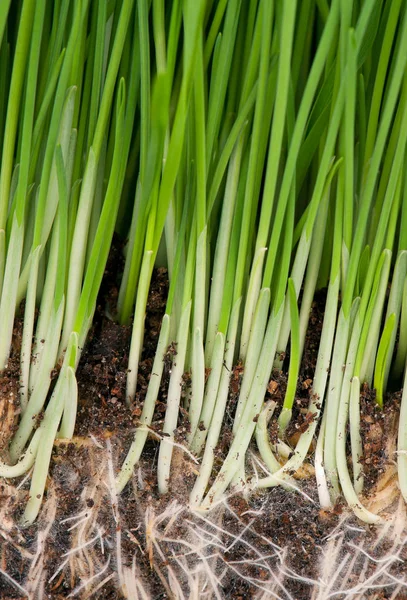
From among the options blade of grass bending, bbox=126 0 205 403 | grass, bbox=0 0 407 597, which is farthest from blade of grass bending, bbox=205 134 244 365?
blade of grass bending, bbox=126 0 205 403

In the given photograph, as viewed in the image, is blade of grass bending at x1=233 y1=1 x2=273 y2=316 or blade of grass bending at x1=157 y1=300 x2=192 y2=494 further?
blade of grass bending at x1=157 y1=300 x2=192 y2=494

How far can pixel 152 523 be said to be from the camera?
2.90 feet

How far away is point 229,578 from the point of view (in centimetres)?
91

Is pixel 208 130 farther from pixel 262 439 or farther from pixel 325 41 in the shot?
pixel 262 439

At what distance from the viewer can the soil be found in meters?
0.89

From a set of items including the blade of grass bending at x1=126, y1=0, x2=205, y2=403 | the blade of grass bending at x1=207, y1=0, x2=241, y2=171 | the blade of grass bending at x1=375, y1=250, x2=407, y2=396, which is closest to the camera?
the blade of grass bending at x1=126, y1=0, x2=205, y2=403

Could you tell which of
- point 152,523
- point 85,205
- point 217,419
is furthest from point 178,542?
point 85,205

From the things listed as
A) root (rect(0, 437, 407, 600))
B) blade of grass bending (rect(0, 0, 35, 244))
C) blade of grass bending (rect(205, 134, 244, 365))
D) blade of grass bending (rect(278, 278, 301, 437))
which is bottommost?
root (rect(0, 437, 407, 600))

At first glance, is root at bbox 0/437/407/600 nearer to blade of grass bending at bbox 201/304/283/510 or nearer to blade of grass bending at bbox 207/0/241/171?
blade of grass bending at bbox 201/304/283/510

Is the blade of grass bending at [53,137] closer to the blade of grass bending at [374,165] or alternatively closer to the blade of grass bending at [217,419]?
the blade of grass bending at [217,419]

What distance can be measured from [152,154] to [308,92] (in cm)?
23

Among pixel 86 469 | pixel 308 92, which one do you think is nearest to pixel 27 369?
Result: pixel 86 469

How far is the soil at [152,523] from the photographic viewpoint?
2.91 ft

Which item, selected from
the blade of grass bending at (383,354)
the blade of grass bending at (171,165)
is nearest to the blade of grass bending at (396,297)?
the blade of grass bending at (383,354)
